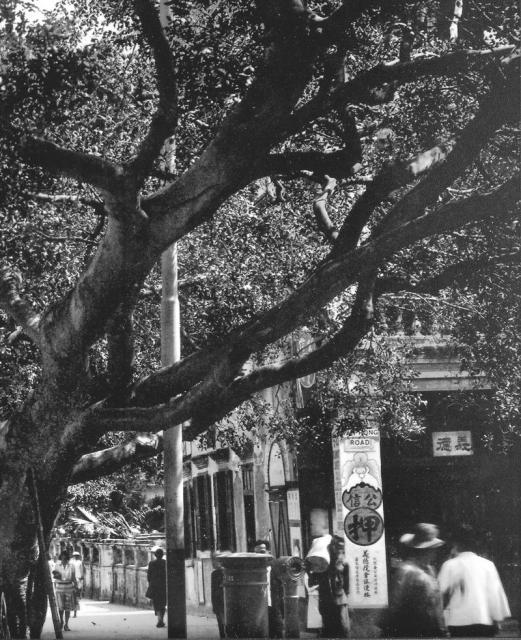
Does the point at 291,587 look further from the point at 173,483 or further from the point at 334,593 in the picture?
the point at 173,483

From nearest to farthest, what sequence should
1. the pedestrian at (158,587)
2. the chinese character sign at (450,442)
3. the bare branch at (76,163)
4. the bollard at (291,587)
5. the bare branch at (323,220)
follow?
the bare branch at (76,163)
the bare branch at (323,220)
the bollard at (291,587)
the chinese character sign at (450,442)
the pedestrian at (158,587)

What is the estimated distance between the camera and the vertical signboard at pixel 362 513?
66.1 feet

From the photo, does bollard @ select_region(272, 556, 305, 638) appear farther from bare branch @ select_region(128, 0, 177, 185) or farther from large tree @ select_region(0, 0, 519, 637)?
bare branch @ select_region(128, 0, 177, 185)

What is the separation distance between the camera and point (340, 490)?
21.0m

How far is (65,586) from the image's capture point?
26438 millimetres

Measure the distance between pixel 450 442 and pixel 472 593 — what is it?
1083 centimetres

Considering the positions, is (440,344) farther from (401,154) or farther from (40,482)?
(40,482)

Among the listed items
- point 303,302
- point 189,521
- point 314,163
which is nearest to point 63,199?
point 314,163

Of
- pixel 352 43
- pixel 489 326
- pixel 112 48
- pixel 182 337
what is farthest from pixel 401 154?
pixel 182 337

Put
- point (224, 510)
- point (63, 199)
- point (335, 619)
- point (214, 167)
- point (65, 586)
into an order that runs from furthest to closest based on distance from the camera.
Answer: point (224, 510) < point (65, 586) < point (335, 619) < point (63, 199) < point (214, 167)

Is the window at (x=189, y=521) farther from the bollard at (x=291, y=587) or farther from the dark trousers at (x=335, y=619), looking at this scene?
the dark trousers at (x=335, y=619)

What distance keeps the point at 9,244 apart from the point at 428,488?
33.1ft

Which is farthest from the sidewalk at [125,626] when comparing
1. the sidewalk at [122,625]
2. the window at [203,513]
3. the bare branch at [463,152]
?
the bare branch at [463,152]

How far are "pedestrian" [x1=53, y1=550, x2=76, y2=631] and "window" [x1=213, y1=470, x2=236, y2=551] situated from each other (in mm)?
4304
